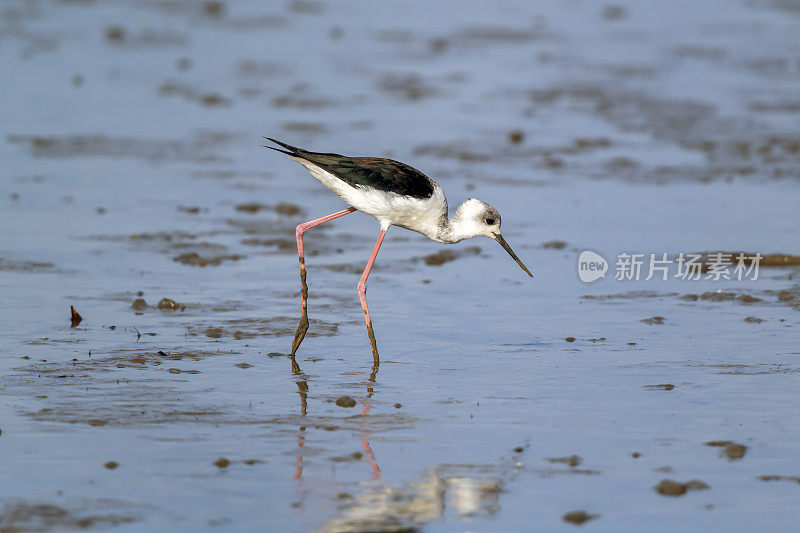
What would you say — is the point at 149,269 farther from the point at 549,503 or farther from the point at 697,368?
the point at 549,503

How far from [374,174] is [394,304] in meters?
1.48

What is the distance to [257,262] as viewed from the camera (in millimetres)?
10352

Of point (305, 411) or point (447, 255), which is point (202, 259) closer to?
point (447, 255)

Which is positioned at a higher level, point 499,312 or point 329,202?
point 329,202

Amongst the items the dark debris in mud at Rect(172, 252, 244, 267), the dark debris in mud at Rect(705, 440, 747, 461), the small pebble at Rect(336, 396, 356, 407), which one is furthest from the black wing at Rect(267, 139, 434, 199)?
the dark debris in mud at Rect(705, 440, 747, 461)

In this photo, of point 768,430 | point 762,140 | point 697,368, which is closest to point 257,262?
point 697,368

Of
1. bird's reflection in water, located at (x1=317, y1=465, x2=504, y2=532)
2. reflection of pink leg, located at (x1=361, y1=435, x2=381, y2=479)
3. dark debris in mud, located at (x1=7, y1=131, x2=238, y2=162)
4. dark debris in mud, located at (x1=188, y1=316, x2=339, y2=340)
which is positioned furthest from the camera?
dark debris in mud, located at (x1=7, y1=131, x2=238, y2=162)

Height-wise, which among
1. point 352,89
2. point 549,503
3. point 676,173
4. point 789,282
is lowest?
point 549,503

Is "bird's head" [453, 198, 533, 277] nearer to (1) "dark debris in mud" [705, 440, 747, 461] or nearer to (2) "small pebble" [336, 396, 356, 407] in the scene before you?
(2) "small pebble" [336, 396, 356, 407]

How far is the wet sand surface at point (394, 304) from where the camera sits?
225 inches

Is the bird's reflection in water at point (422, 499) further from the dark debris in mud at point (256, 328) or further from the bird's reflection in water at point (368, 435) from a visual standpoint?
the dark debris in mud at point (256, 328)

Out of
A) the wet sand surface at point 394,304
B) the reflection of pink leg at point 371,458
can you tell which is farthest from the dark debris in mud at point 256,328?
the reflection of pink leg at point 371,458

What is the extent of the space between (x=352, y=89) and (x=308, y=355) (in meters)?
11.2

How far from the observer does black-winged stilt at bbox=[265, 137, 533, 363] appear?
808cm
